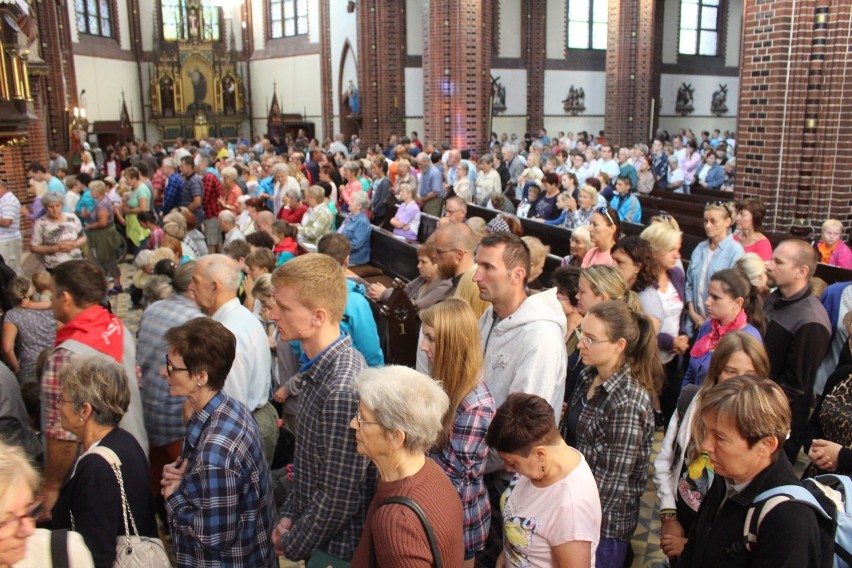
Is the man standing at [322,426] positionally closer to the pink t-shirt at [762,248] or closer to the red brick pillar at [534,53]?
the pink t-shirt at [762,248]

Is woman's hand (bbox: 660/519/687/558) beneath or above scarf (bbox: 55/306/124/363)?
beneath

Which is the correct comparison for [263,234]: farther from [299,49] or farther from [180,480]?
[299,49]

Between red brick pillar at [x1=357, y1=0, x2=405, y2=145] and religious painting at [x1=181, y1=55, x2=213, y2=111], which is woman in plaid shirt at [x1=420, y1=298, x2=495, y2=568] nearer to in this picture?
red brick pillar at [x1=357, y1=0, x2=405, y2=145]

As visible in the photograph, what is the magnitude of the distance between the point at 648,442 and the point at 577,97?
24.2m

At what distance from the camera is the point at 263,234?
22.2 feet

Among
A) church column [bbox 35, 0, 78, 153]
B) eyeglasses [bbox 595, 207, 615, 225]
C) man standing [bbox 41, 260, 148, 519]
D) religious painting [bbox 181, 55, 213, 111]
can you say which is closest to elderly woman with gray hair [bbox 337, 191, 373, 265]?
eyeglasses [bbox 595, 207, 615, 225]

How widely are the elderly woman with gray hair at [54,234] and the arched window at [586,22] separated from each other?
21.1m

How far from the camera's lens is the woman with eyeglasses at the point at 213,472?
8.95ft

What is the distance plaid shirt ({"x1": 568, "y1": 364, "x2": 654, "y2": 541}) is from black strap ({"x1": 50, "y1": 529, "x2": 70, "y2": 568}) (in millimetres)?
2032

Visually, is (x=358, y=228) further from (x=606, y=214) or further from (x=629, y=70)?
(x=629, y=70)

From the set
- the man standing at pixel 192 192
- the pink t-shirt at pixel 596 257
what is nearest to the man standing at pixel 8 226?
the man standing at pixel 192 192

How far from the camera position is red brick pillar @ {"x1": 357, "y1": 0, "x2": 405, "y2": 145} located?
22094 millimetres

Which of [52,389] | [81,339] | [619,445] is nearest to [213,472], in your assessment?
[52,389]

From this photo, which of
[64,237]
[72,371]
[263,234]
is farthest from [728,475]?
[64,237]
